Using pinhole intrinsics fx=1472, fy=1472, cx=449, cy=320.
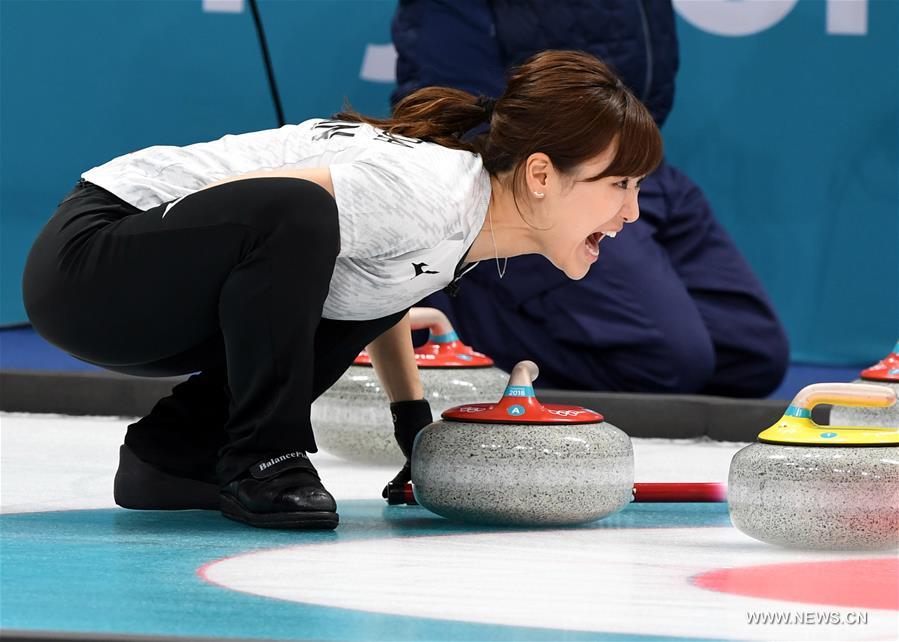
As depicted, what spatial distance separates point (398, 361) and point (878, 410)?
77cm

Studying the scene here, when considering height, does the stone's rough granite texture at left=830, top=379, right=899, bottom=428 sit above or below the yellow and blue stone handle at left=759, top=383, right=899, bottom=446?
below

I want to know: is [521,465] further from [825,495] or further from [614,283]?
[614,283]

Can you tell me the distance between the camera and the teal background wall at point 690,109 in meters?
3.89

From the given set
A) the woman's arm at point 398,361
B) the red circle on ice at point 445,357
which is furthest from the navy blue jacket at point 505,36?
the woman's arm at point 398,361

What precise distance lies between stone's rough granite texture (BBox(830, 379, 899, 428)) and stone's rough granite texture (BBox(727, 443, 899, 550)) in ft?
1.90

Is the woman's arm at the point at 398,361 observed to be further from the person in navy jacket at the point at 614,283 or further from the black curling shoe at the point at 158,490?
the person in navy jacket at the point at 614,283

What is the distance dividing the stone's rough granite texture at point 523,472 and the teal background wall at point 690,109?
2.25 m

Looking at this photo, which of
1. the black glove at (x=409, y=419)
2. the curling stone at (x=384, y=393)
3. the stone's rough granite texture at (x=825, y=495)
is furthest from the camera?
the curling stone at (x=384, y=393)

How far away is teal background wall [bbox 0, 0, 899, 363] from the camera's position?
3.89m

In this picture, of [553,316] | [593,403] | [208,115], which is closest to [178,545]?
[593,403]

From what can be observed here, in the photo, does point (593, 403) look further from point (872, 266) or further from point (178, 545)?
point (178, 545)

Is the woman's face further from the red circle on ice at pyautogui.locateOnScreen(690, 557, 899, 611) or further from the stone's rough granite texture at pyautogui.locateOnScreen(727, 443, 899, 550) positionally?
the red circle on ice at pyautogui.locateOnScreen(690, 557, 899, 611)

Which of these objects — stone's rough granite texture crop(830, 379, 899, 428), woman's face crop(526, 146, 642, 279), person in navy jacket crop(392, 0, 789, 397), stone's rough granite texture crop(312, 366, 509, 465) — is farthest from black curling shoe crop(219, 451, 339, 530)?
person in navy jacket crop(392, 0, 789, 397)

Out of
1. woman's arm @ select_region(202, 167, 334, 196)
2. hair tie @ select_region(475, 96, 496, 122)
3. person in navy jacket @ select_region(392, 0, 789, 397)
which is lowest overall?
person in navy jacket @ select_region(392, 0, 789, 397)
